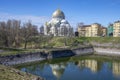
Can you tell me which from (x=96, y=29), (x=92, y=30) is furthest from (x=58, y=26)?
(x=96, y=29)

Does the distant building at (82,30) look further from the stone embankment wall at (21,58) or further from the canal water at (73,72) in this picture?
the canal water at (73,72)

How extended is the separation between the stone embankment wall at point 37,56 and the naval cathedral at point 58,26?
1682 inches

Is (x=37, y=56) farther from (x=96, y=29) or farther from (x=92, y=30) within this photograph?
(x=92, y=30)

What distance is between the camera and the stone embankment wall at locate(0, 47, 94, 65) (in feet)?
133

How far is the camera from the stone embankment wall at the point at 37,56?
40469 millimetres

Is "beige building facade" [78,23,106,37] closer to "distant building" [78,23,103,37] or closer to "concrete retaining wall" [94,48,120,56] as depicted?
"distant building" [78,23,103,37]

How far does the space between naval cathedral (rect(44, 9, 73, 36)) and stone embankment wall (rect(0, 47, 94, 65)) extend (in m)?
42.7

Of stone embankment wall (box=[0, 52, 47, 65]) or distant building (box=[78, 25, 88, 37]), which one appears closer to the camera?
stone embankment wall (box=[0, 52, 47, 65])

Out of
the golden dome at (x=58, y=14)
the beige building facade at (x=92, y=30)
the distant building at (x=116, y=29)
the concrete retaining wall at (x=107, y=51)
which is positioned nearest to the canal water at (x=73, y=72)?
the concrete retaining wall at (x=107, y=51)

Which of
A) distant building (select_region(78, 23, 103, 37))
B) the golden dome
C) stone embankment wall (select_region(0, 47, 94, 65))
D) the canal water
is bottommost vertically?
the canal water

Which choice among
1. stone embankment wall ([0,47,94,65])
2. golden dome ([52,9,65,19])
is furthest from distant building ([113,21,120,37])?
golden dome ([52,9,65,19])

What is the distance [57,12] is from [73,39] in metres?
43.8

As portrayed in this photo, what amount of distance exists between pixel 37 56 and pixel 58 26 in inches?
2874

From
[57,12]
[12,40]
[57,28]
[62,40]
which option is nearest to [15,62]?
[12,40]
